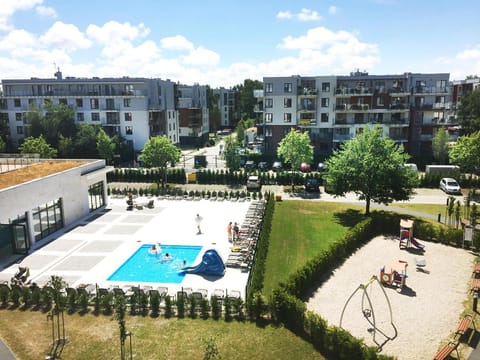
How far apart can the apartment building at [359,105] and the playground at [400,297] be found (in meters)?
33.1

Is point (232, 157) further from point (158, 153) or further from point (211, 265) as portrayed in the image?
point (211, 265)

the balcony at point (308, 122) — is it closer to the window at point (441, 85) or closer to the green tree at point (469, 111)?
the window at point (441, 85)

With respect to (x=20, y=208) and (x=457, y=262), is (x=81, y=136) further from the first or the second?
(x=457, y=262)

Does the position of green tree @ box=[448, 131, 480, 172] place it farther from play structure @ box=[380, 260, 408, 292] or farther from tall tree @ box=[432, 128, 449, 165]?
play structure @ box=[380, 260, 408, 292]

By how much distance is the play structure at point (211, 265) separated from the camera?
2323 centimetres

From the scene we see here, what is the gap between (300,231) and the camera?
3058cm

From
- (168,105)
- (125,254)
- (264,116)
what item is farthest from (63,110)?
(125,254)

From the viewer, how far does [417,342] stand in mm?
16516

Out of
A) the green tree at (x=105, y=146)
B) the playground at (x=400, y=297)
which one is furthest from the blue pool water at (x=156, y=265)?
the green tree at (x=105, y=146)

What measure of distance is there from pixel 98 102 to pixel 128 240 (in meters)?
42.0

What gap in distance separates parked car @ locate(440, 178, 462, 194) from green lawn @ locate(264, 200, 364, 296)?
1188 cm

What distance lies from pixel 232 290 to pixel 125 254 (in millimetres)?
9070

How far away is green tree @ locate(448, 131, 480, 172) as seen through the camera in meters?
41.8

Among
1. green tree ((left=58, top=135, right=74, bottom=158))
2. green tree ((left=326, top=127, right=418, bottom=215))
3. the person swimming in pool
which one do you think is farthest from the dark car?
green tree ((left=58, top=135, right=74, bottom=158))
